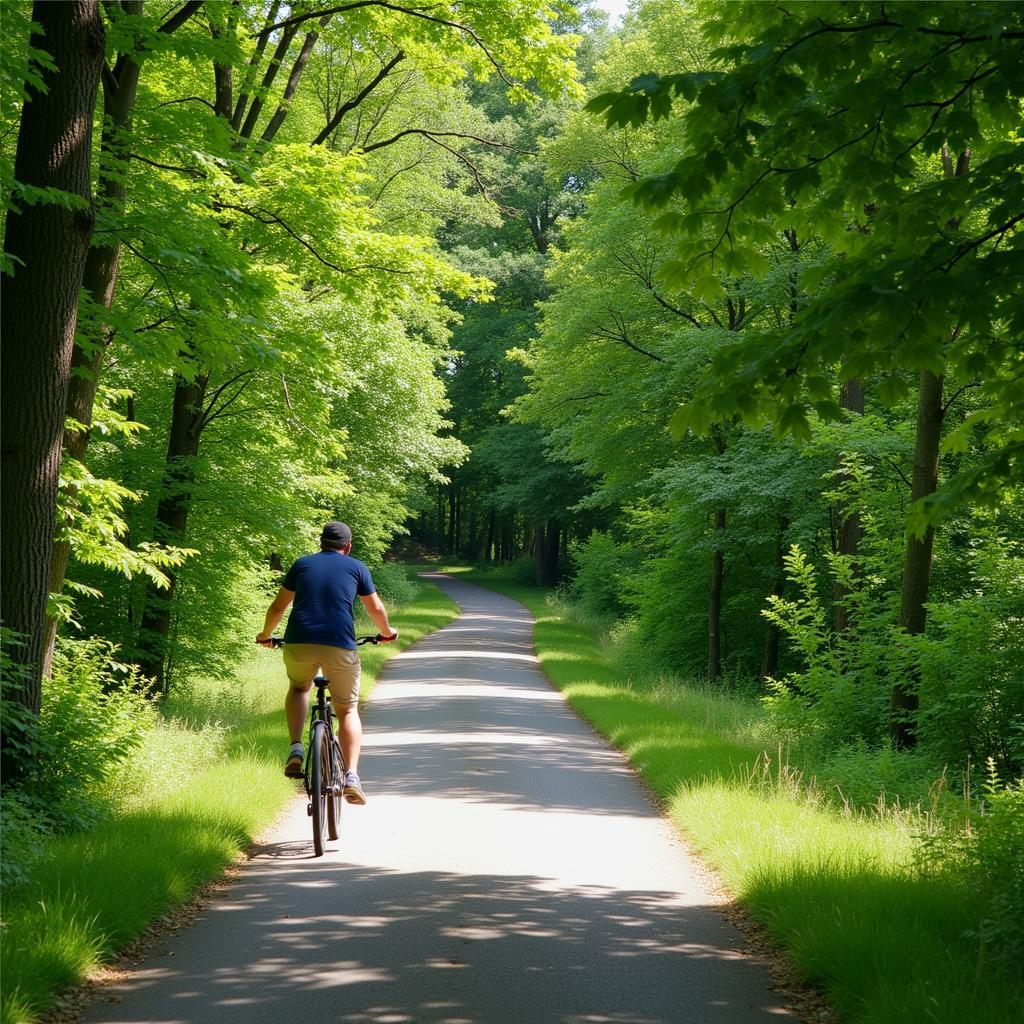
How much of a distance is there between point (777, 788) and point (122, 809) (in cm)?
544

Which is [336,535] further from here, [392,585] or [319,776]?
[392,585]

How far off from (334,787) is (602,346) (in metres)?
16.6

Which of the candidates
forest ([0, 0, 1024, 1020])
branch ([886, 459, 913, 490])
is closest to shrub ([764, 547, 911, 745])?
forest ([0, 0, 1024, 1020])

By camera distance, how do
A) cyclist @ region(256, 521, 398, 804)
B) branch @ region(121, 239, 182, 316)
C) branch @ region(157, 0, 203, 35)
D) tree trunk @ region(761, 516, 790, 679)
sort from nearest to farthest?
cyclist @ region(256, 521, 398, 804) < branch @ region(121, 239, 182, 316) < branch @ region(157, 0, 203, 35) < tree trunk @ region(761, 516, 790, 679)

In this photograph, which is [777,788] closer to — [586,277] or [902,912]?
[902,912]

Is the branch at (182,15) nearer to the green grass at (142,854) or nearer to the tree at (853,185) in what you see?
the tree at (853,185)

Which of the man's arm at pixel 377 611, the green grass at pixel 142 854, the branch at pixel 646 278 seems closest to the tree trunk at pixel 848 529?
the branch at pixel 646 278

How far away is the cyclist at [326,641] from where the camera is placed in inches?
315

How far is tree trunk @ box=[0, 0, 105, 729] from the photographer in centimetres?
817

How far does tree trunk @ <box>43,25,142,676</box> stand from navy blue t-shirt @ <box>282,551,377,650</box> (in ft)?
11.4

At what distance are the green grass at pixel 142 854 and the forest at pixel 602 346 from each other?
30 centimetres

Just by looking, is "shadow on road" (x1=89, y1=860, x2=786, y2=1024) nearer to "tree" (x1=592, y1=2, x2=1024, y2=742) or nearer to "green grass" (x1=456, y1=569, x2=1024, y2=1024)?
"green grass" (x1=456, y1=569, x2=1024, y2=1024)

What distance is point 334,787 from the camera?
26.1ft

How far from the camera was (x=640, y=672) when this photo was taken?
25062mm
